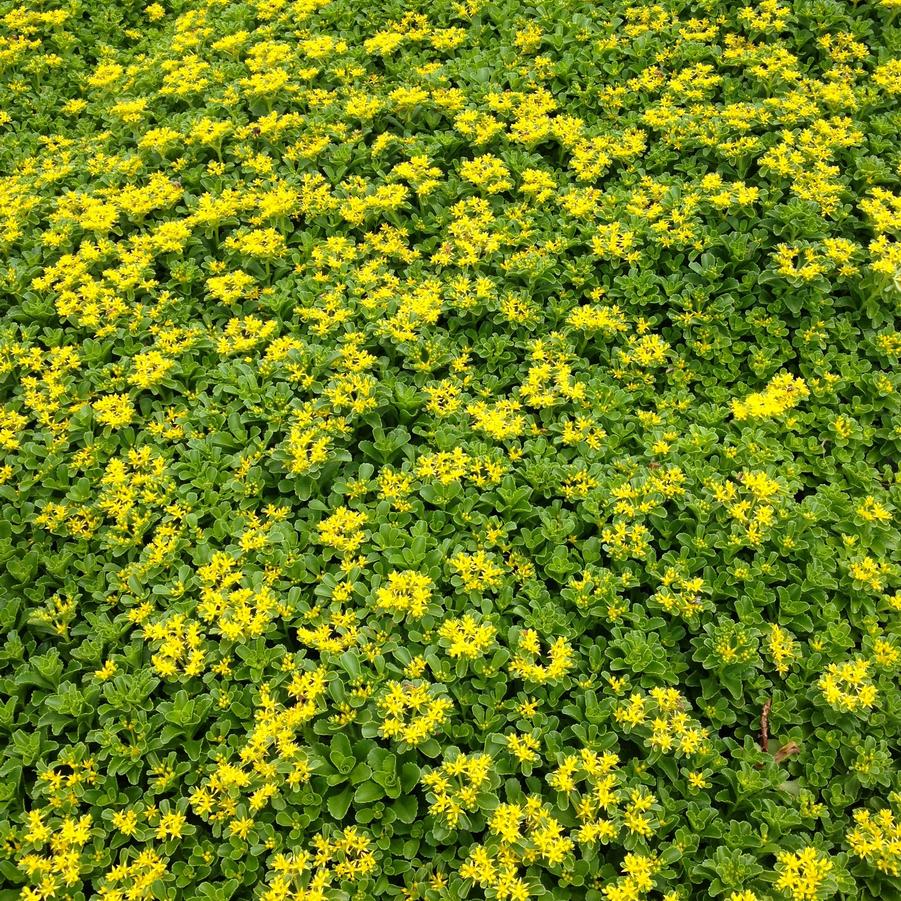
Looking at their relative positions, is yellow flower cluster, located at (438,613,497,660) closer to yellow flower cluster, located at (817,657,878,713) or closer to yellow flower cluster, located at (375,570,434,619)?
yellow flower cluster, located at (375,570,434,619)

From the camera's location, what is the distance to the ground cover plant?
8.73 feet

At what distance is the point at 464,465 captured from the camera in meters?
3.45

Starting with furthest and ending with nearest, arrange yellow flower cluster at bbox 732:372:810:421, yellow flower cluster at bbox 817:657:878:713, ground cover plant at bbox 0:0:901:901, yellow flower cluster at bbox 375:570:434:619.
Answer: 1. yellow flower cluster at bbox 732:372:810:421
2. yellow flower cluster at bbox 375:570:434:619
3. yellow flower cluster at bbox 817:657:878:713
4. ground cover plant at bbox 0:0:901:901

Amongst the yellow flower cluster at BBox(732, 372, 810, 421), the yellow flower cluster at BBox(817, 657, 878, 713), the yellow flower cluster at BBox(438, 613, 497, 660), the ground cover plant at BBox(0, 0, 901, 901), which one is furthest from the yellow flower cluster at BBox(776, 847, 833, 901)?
the yellow flower cluster at BBox(732, 372, 810, 421)

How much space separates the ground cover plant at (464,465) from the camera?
8.73 feet

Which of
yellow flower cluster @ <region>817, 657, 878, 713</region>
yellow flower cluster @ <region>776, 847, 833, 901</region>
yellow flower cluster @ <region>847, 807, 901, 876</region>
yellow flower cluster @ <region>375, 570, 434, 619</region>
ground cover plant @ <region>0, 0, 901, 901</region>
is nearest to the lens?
yellow flower cluster @ <region>776, 847, 833, 901</region>

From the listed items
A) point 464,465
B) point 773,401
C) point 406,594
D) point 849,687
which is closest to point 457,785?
point 406,594

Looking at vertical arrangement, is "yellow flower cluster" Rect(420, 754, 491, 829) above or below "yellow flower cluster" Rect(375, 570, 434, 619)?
below

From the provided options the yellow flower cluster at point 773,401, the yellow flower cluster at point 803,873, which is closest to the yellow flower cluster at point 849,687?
the yellow flower cluster at point 803,873

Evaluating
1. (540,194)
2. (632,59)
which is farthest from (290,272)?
(632,59)

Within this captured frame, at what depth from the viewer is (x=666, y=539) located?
10.8 ft

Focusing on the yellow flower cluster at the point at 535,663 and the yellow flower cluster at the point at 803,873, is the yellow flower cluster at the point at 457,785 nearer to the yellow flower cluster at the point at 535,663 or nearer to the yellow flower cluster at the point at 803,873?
the yellow flower cluster at the point at 535,663

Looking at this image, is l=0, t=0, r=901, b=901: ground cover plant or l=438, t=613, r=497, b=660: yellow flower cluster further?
l=438, t=613, r=497, b=660: yellow flower cluster

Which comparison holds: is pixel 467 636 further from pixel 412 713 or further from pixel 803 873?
pixel 803 873
